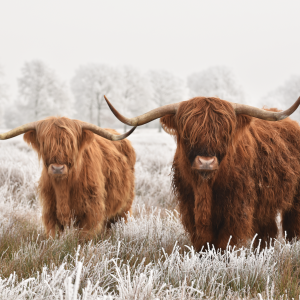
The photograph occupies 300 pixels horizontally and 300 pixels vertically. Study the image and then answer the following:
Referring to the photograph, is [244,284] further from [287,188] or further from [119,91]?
[119,91]

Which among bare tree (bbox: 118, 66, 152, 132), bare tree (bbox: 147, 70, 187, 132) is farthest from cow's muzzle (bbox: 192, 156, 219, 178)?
bare tree (bbox: 147, 70, 187, 132)

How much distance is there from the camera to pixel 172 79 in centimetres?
3753

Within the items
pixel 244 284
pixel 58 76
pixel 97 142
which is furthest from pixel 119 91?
pixel 244 284

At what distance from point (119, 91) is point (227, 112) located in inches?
1216

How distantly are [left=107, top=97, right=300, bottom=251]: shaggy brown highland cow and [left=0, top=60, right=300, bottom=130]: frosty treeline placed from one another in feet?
86.2

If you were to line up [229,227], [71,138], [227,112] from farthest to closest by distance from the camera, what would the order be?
1. [71,138]
2. [229,227]
3. [227,112]

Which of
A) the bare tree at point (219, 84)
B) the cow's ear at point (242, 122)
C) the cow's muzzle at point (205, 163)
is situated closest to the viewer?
the cow's muzzle at point (205, 163)

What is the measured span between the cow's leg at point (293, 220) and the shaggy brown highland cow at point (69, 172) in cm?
199

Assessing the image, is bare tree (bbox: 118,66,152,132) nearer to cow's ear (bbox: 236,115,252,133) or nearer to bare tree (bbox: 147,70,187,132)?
bare tree (bbox: 147,70,187,132)

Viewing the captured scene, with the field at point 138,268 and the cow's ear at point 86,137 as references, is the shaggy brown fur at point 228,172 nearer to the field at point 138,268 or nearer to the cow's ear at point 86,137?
the field at point 138,268

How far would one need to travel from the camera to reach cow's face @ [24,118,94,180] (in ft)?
10.5

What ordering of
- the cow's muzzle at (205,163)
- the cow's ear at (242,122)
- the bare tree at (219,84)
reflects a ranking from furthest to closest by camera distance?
the bare tree at (219,84), the cow's ear at (242,122), the cow's muzzle at (205,163)

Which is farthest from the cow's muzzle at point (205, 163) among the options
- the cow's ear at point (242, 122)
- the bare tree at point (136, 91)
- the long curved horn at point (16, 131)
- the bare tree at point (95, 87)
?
the bare tree at point (136, 91)

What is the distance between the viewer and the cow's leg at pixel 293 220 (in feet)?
11.3
